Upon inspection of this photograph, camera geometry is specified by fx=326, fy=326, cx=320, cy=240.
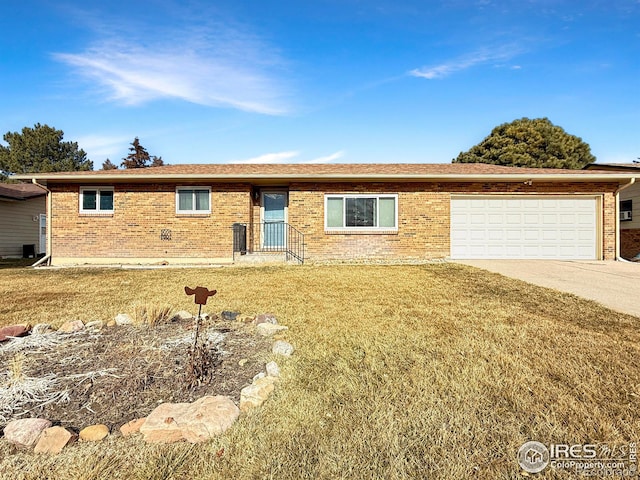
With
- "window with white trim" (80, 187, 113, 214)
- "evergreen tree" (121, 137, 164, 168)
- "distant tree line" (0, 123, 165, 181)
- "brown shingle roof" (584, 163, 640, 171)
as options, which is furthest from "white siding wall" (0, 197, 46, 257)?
"brown shingle roof" (584, 163, 640, 171)

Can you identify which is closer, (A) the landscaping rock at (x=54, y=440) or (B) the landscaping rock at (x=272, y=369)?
(A) the landscaping rock at (x=54, y=440)

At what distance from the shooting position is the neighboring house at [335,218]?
10836mm

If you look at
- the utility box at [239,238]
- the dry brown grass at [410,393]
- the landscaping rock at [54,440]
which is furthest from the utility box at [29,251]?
the landscaping rock at [54,440]

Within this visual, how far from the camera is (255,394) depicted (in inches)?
92.0

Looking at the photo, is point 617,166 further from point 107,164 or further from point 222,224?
point 107,164

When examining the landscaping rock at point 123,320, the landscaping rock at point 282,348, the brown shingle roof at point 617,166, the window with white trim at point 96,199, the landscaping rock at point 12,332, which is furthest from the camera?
the brown shingle roof at point 617,166

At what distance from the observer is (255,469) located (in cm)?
166

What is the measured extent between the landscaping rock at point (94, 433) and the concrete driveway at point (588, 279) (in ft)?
19.3

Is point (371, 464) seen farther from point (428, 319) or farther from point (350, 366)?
point (428, 319)

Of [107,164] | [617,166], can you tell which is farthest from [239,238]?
[107,164]

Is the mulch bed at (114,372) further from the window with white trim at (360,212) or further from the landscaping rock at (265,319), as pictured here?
the window with white trim at (360,212)

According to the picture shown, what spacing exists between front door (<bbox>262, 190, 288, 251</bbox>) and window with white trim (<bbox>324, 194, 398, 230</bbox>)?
173 cm

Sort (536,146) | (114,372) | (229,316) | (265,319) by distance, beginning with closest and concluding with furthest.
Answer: (114,372) → (265,319) → (229,316) → (536,146)

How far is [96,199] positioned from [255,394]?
11724 millimetres
